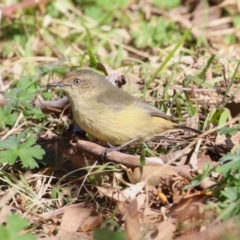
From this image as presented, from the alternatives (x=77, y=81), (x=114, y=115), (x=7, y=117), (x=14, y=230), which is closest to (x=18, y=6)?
(x=7, y=117)

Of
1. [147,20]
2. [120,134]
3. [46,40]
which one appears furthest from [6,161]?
[147,20]

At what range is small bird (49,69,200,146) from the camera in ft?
18.6

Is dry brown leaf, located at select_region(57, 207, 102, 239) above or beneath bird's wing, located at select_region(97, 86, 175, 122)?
beneath

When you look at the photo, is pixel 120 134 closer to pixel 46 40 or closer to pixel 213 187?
pixel 213 187

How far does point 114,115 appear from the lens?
18.7 feet

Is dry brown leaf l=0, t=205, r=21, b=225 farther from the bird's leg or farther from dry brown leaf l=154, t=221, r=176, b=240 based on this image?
dry brown leaf l=154, t=221, r=176, b=240

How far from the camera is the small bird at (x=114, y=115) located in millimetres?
5676

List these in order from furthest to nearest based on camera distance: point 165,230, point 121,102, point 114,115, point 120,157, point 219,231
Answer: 1. point 121,102
2. point 114,115
3. point 120,157
4. point 165,230
5. point 219,231

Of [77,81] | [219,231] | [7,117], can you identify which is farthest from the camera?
[7,117]

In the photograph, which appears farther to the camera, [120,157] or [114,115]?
[114,115]

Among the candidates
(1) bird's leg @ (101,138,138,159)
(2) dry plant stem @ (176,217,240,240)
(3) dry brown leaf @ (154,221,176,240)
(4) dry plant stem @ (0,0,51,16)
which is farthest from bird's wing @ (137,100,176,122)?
(4) dry plant stem @ (0,0,51,16)

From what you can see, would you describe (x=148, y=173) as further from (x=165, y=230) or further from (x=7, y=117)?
(x=7, y=117)

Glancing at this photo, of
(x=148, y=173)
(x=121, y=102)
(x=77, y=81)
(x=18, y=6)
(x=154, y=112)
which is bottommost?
(x=148, y=173)

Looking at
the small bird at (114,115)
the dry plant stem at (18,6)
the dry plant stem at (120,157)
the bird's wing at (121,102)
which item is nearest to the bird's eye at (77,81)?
the small bird at (114,115)
